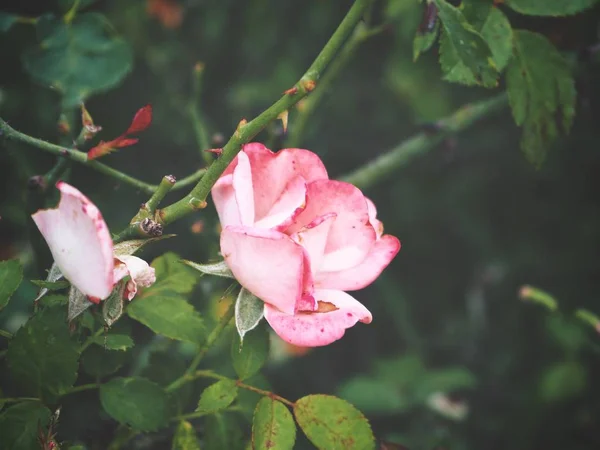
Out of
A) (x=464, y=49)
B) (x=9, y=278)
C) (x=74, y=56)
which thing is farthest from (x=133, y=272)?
(x=74, y=56)

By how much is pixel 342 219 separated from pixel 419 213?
3.22ft

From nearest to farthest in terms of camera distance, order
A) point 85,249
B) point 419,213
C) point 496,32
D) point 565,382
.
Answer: point 85,249 → point 496,32 → point 565,382 → point 419,213

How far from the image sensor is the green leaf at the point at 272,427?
1.91 ft

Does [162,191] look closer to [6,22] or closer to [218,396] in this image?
[218,396]

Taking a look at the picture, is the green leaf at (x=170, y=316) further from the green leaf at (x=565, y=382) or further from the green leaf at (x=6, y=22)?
the green leaf at (x=565, y=382)

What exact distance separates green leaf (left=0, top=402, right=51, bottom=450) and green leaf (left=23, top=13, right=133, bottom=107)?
0.54 meters

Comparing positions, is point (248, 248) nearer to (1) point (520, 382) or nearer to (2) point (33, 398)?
(2) point (33, 398)

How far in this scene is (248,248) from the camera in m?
0.54

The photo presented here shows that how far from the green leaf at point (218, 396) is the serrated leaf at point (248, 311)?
0.08 metres

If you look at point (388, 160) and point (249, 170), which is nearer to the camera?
point (249, 170)

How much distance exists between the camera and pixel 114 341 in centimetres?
58

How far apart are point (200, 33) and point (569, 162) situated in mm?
1064

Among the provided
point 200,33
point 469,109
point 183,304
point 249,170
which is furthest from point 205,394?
point 200,33

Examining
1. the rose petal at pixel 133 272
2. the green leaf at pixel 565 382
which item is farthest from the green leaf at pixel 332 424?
the green leaf at pixel 565 382
